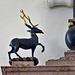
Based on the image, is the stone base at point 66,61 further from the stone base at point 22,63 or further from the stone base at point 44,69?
the stone base at point 22,63

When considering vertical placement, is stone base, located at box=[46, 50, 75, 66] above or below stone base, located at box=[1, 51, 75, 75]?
above

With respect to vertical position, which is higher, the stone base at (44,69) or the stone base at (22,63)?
the stone base at (22,63)

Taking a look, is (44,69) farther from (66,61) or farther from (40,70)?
(66,61)

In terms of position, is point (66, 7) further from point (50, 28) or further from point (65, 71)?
point (65, 71)

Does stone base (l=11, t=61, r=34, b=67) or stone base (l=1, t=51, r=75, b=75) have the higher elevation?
stone base (l=11, t=61, r=34, b=67)

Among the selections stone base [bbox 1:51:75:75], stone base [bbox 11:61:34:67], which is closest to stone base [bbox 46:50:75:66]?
stone base [bbox 1:51:75:75]

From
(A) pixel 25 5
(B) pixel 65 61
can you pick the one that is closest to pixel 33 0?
(A) pixel 25 5

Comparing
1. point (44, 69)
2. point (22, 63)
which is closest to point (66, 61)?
point (44, 69)

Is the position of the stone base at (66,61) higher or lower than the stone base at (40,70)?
higher

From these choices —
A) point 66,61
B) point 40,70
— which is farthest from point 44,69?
point 66,61

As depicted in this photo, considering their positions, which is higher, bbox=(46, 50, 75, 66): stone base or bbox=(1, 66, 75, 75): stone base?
bbox=(46, 50, 75, 66): stone base

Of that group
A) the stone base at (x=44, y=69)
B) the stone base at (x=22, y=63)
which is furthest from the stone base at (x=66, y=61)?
the stone base at (x=22, y=63)

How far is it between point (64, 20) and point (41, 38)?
0.24 metres

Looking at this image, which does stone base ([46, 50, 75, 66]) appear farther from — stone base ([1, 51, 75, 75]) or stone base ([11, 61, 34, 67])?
stone base ([11, 61, 34, 67])
